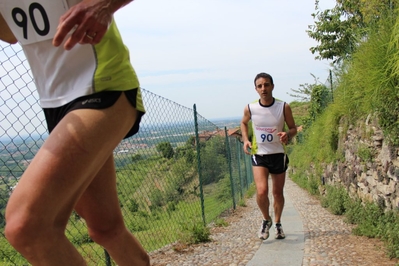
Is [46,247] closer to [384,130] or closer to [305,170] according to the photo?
[384,130]

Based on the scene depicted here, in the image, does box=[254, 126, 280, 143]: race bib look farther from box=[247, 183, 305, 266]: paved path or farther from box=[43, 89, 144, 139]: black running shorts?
box=[43, 89, 144, 139]: black running shorts

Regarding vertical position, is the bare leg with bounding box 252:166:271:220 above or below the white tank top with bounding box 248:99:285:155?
below

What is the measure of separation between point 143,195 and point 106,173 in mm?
3184

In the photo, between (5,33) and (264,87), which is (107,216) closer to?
(5,33)

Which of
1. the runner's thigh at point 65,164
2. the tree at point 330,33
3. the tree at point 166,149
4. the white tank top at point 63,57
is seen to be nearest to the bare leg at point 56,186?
the runner's thigh at point 65,164

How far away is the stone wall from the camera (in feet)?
16.5

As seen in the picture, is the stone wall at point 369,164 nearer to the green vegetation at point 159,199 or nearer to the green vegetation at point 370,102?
the green vegetation at point 370,102

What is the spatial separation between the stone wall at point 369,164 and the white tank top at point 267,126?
120cm

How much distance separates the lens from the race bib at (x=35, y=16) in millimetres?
1769

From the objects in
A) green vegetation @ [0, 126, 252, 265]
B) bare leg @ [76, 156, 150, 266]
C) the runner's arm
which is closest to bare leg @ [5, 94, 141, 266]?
bare leg @ [76, 156, 150, 266]

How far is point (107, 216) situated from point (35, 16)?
932mm

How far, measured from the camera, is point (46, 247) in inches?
57.2

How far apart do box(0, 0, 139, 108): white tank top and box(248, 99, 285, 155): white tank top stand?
4.15 m

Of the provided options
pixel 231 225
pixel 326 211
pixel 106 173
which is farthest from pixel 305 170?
pixel 106 173
